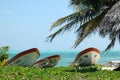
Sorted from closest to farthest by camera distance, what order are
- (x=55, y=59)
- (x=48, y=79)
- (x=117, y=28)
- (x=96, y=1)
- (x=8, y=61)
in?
(x=48, y=79), (x=117, y=28), (x=96, y=1), (x=8, y=61), (x=55, y=59)

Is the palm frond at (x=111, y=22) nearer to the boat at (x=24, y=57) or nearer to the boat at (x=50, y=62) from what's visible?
the boat at (x=24, y=57)

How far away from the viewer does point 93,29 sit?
17.0m

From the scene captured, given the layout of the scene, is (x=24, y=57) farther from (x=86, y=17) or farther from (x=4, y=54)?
(x=86, y=17)

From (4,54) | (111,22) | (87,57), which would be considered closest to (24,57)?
(4,54)

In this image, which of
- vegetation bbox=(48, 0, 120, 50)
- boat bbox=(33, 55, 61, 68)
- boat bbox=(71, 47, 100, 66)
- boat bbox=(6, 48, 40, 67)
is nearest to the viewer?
vegetation bbox=(48, 0, 120, 50)

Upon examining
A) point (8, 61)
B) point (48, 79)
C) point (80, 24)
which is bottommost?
point (48, 79)

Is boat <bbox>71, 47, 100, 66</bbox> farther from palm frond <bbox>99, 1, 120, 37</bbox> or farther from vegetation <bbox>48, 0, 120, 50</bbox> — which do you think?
palm frond <bbox>99, 1, 120, 37</bbox>

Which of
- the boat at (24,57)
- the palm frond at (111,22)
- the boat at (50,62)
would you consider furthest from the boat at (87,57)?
the palm frond at (111,22)

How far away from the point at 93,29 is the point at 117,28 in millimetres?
3657

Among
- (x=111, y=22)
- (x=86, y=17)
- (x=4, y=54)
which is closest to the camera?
(x=111, y=22)

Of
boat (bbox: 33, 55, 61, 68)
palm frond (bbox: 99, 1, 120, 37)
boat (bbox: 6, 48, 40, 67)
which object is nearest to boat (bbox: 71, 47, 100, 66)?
boat (bbox: 33, 55, 61, 68)

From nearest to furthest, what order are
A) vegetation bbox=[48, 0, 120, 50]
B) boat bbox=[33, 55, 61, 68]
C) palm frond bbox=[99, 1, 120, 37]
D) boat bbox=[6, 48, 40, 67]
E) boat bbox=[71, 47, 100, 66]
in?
palm frond bbox=[99, 1, 120, 37] < vegetation bbox=[48, 0, 120, 50] < boat bbox=[6, 48, 40, 67] < boat bbox=[33, 55, 61, 68] < boat bbox=[71, 47, 100, 66]

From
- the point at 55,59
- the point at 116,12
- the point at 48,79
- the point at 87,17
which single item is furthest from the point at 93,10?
the point at 48,79

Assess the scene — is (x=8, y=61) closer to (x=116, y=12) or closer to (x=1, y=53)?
(x=1, y=53)
